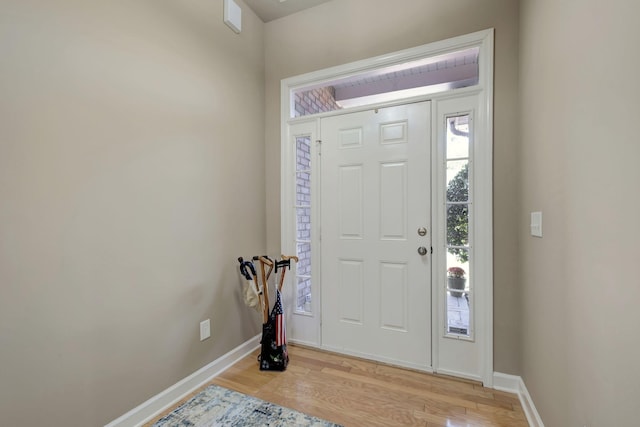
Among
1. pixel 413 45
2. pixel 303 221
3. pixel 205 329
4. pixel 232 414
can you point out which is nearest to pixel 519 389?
pixel 232 414

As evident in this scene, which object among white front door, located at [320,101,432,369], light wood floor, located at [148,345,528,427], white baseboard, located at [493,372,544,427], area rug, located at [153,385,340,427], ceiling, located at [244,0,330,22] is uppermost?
ceiling, located at [244,0,330,22]

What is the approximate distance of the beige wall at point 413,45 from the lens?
6.31ft

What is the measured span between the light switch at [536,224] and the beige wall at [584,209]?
0.06 metres

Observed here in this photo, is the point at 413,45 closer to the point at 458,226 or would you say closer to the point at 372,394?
the point at 458,226

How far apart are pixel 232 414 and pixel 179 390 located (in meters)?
0.43

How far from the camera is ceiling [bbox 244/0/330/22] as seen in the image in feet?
8.22

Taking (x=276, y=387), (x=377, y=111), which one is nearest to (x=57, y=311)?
(x=276, y=387)

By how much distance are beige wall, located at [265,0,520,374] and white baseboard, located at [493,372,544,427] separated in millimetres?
59

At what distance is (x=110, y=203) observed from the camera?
1.50 meters

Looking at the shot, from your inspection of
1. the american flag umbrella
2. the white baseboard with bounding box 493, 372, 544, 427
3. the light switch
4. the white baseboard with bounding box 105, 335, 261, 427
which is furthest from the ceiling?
the white baseboard with bounding box 493, 372, 544, 427

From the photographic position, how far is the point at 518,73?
6.21ft

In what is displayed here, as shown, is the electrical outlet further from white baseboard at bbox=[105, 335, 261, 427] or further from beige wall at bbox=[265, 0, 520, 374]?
beige wall at bbox=[265, 0, 520, 374]

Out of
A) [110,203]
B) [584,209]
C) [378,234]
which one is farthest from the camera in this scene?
[378,234]

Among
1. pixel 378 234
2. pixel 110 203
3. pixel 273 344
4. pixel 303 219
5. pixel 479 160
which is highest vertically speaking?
pixel 479 160
